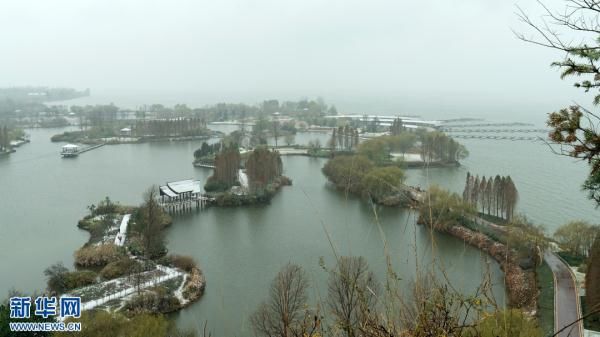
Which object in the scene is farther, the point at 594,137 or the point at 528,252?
the point at 528,252

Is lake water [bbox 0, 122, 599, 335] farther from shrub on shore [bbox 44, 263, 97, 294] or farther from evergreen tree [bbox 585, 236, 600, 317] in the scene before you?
evergreen tree [bbox 585, 236, 600, 317]

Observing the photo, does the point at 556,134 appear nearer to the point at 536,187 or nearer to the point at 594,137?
the point at 594,137

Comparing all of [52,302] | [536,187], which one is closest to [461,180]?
[536,187]

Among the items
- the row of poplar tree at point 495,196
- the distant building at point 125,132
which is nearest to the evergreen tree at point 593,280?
the row of poplar tree at point 495,196

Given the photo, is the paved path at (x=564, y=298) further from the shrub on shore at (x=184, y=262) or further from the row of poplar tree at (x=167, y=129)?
the row of poplar tree at (x=167, y=129)

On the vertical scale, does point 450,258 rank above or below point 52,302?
below

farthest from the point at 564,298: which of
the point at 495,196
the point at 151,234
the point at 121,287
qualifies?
the point at 151,234

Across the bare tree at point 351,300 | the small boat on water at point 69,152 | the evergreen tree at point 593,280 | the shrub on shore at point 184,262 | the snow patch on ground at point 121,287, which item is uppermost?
the bare tree at point 351,300
